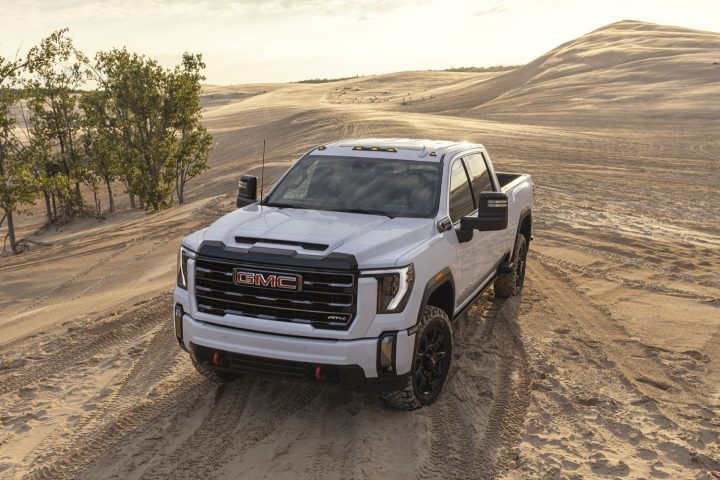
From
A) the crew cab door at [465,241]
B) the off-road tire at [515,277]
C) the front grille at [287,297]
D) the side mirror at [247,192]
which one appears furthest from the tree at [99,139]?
the front grille at [287,297]

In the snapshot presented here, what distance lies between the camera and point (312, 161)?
6730 millimetres

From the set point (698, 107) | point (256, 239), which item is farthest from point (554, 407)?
point (698, 107)

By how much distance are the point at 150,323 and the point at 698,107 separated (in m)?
29.3

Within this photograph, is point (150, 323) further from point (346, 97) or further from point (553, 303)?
point (346, 97)

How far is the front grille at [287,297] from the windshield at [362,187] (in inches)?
52.3

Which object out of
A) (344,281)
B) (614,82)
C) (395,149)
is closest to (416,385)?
(344,281)

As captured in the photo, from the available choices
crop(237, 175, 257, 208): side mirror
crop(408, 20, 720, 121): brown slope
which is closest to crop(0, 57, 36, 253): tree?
crop(237, 175, 257, 208): side mirror

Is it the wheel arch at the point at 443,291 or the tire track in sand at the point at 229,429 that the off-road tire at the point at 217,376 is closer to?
the tire track in sand at the point at 229,429

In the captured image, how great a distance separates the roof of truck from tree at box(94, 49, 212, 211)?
16230 mm

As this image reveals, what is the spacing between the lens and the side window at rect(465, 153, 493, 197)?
6930mm

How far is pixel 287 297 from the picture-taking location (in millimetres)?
4832

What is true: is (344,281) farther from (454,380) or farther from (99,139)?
(99,139)

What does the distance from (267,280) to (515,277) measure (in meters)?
4.34

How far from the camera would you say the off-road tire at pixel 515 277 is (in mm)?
8266
